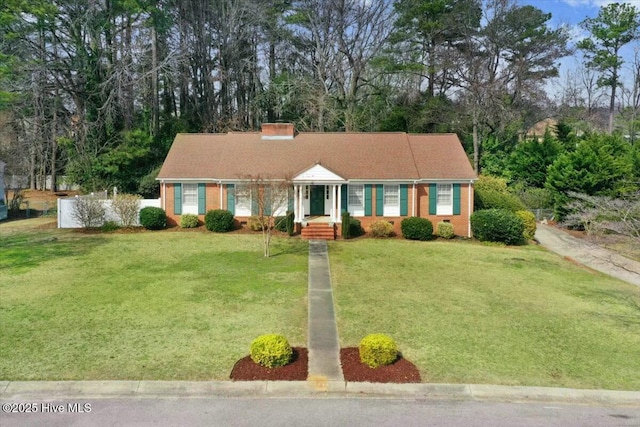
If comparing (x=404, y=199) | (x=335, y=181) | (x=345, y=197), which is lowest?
(x=404, y=199)

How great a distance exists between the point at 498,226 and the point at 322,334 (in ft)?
47.1

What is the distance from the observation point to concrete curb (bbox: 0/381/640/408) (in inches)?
305

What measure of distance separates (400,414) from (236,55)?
35582mm

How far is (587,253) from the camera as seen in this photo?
1923 cm

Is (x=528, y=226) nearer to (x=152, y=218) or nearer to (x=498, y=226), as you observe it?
(x=498, y=226)

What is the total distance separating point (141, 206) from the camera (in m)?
24.2

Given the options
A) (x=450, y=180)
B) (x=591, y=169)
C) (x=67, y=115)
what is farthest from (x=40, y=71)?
(x=591, y=169)

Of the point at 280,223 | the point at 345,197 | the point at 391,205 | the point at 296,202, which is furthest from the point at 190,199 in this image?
the point at 391,205

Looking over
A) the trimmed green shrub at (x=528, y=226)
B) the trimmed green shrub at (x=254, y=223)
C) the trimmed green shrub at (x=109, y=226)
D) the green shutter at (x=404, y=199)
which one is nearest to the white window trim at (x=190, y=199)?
the trimmed green shrub at (x=254, y=223)

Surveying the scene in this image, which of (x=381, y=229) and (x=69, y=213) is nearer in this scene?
(x=381, y=229)

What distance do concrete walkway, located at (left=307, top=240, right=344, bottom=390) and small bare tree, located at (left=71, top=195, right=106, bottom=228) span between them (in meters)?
12.4

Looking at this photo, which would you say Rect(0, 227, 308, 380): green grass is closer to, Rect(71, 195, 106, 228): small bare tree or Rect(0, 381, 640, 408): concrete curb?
Rect(0, 381, 640, 408): concrete curb

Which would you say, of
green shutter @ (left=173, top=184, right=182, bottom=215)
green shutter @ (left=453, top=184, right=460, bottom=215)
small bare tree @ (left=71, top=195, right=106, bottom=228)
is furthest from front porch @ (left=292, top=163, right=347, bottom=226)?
small bare tree @ (left=71, top=195, right=106, bottom=228)

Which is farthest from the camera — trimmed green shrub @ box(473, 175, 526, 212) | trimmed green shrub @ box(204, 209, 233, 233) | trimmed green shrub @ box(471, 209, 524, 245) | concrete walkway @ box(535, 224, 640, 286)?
trimmed green shrub @ box(473, 175, 526, 212)
